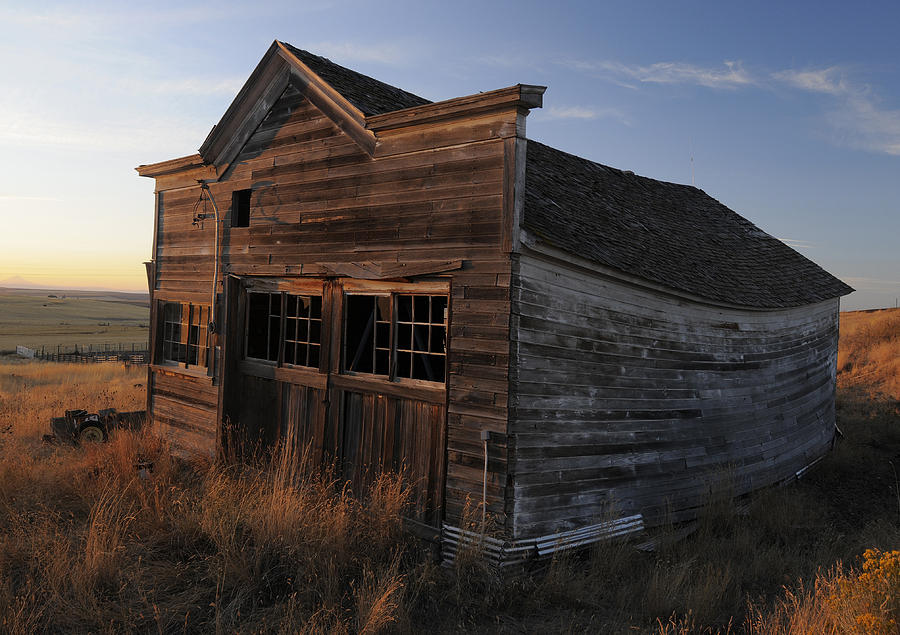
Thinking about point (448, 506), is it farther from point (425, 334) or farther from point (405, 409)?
point (425, 334)

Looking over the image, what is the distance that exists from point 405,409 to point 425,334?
0.90 metres

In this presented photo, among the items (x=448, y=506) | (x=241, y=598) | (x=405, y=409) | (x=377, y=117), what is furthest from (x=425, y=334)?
(x=241, y=598)

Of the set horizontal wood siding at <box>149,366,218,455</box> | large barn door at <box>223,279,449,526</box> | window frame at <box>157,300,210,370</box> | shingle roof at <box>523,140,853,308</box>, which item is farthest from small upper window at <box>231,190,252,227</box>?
shingle roof at <box>523,140,853,308</box>

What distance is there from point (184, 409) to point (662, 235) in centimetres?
851

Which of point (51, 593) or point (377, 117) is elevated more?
point (377, 117)

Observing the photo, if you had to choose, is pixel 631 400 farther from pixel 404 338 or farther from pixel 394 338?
pixel 394 338

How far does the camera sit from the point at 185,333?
1038cm

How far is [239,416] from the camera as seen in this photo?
9273mm

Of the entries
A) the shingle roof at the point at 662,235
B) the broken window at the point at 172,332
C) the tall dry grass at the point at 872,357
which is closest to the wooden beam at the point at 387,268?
the shingle roof at the point at 662,235

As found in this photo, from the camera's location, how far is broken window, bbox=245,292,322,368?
328 inches

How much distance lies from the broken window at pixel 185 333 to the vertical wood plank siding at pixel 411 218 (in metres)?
0.89

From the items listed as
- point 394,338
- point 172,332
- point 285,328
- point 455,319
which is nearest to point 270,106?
point 285,328

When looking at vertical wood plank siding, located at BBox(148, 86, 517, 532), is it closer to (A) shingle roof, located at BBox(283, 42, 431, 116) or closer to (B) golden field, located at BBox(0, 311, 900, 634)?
(A) shingle roof, located at BBox(283, 42, 431, 116)

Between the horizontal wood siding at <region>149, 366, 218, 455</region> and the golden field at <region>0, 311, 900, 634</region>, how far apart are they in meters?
0.86
